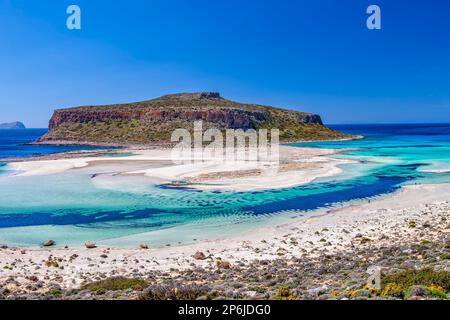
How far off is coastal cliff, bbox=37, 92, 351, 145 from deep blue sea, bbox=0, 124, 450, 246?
57.3 m

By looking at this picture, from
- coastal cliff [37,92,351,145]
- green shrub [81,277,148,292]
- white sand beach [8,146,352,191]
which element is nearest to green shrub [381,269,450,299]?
green shrub [81,277,148,292]

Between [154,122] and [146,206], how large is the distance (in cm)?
7745

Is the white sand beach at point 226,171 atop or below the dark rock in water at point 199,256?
atop

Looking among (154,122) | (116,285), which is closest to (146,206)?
(116,285)

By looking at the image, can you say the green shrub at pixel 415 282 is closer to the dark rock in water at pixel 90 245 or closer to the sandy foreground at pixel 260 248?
the sandy foreground at pixel 260 248

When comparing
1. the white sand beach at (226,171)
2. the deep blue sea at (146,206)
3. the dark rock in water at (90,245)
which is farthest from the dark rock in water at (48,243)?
the white sand beach at (226,171)

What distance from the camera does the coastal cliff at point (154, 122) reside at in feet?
321

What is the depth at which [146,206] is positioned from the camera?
25875 mm

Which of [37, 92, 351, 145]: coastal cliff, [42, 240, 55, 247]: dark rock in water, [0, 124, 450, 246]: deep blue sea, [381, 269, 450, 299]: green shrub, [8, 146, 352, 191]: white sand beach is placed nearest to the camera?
[381, 269, 450, 299]: green shrub

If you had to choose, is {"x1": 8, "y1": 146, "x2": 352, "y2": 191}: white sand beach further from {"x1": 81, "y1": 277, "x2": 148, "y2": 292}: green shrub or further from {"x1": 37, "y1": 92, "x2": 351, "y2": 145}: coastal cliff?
{"x1": 37, "y1": 92, "x2": 351, "y2": 145}: coastal cliff

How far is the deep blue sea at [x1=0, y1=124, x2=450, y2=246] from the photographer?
2003 cm

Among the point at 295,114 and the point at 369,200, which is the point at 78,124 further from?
the point at 369,200

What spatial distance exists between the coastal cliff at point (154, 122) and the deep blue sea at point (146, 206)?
57263 millimetres
